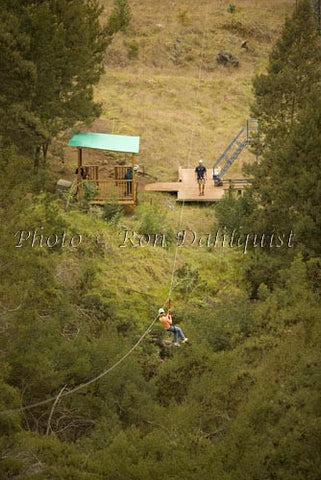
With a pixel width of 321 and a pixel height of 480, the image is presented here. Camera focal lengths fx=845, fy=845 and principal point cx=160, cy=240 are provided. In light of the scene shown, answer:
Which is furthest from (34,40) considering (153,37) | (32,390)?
(153,37)

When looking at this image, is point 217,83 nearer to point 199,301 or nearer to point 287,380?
point 199,301

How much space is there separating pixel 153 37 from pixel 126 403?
3970 cm

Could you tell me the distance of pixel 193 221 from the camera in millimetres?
32344

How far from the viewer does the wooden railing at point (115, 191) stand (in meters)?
30.8

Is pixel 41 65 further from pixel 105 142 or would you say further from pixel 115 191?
pixel 115 191

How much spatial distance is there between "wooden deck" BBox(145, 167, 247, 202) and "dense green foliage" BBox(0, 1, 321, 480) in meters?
4.19

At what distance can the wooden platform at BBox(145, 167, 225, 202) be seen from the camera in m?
33.9

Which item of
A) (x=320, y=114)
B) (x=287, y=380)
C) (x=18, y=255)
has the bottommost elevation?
(x=287, y=380)

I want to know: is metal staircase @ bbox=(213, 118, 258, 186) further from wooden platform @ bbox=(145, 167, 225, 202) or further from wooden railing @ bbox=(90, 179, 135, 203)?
wooden railing @ bbox=(90, 179, 135, 203)

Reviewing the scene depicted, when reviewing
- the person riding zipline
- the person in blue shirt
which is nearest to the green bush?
the person in blue shirt

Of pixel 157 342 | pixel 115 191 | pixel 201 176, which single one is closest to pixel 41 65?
pixel 115 191

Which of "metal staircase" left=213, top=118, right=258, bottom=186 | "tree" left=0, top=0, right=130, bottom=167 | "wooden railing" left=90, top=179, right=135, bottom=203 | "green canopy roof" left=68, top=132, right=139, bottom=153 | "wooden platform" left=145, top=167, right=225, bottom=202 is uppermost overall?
"tree" left=0, top=0, right=130, bottom=167

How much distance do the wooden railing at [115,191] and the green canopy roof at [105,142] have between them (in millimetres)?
1204

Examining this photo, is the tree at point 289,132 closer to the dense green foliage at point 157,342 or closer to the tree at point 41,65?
the dense green foliage at point 157,342
